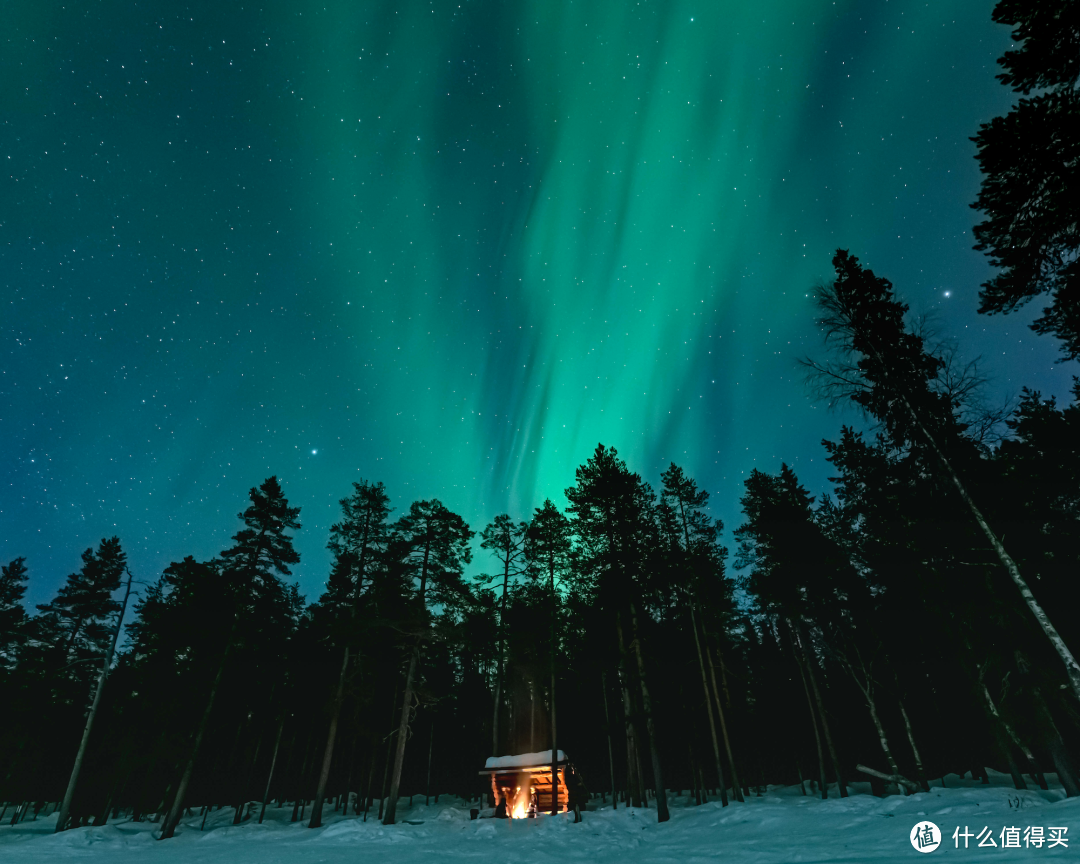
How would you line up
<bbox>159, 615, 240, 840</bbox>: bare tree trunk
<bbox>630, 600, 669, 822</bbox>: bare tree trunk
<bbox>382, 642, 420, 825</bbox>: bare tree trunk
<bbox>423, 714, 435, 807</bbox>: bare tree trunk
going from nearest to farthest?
<bbox>630, 600, 669, 822</bbox>: bare tree trunk < <bbox>159, 615, 240, 840</bbox>: bare tree trunk < <bbox>382, 642, 420, 825</bbox>: bare tree trunk < <bbox>423, 714, 435, 807</bbox>: bare tree trunk

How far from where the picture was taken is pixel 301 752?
1500 inches

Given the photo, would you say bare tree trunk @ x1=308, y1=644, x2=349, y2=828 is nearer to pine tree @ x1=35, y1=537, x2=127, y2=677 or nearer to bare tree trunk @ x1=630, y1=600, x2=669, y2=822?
bare tree trunk @ x1=630, y1=600, x2=669, y2=822

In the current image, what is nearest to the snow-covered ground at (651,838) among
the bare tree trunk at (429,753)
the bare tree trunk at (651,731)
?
the bare tree trunk at (651,731)

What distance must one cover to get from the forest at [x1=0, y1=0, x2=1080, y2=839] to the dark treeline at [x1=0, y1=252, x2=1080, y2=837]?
145 mm

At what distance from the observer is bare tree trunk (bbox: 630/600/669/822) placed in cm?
1734

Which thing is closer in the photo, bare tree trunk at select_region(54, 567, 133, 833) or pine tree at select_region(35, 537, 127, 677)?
bare tree trunk at select_region(54, 567, 133, 833)

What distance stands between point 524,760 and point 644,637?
11.8 meters

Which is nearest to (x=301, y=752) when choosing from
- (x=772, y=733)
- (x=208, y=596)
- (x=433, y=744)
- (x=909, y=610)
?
(x=433, y=744)

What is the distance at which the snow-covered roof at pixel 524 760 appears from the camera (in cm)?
2550

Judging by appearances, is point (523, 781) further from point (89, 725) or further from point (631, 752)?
point (89, 725)

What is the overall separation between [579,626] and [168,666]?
72.2 feet

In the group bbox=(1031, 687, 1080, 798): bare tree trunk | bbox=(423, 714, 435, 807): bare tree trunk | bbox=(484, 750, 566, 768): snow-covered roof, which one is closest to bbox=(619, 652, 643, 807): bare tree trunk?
bbox=(484, 750, 566, 768): snow-covered roof

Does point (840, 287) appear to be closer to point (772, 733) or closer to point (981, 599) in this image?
point (981, 599)

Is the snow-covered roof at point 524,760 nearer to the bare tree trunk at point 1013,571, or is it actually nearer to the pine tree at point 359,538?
the pine tree at point 359,538
